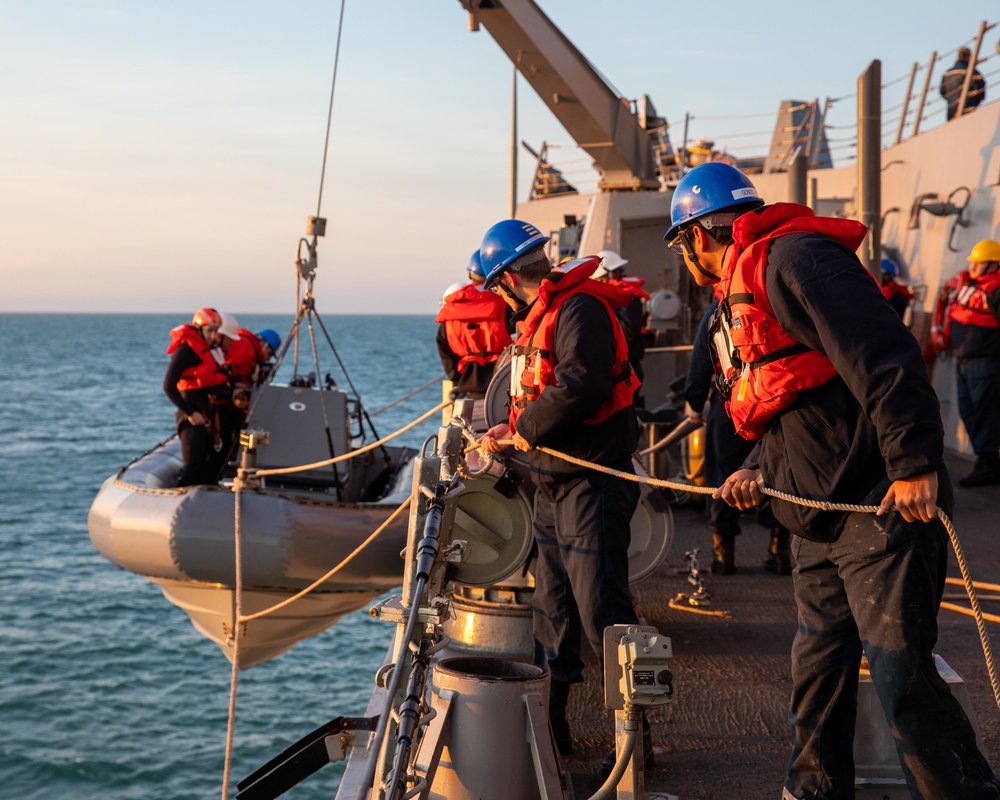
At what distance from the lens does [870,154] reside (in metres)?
9.82

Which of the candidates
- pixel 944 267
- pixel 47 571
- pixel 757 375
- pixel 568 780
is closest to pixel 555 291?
pixel 757 375

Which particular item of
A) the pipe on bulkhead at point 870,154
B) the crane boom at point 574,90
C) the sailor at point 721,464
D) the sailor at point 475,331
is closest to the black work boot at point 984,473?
the pipe on bulkhead at point 870,154

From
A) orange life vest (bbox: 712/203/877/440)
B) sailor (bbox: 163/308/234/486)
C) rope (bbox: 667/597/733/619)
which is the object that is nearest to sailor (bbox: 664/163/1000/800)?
orange life vest (bbox: 712/203/877/440)

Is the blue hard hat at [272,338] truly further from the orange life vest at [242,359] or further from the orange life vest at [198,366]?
the orange life vest at [198,366]

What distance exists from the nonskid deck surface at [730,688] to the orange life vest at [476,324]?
96.7 inches

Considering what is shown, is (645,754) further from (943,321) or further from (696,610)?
(943,321)

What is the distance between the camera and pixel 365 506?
8750 mm

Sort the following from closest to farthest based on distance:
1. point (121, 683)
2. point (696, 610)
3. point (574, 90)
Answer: point (696, 610), point (574, 90), point (121, 683)

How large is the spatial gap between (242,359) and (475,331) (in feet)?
9.49

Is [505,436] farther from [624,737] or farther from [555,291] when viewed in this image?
[624,737]

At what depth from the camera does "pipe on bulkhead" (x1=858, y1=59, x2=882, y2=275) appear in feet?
31.8

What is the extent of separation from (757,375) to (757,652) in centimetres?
Answer: 271

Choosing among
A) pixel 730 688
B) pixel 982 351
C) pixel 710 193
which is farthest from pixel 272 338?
pixel 710 193

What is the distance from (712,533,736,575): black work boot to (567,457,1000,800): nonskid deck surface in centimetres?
8
